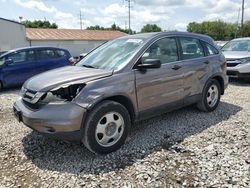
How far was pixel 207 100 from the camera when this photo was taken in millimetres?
5695

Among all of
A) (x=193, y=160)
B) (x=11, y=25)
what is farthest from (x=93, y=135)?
(x=11, y=25)

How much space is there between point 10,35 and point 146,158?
2698 cm

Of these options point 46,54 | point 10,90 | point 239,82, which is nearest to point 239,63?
point 239,82

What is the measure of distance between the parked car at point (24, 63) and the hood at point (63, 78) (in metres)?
5.74

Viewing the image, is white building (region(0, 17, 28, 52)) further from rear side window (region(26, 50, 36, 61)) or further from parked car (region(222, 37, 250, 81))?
parked car (region(222, 37, 250, 81))

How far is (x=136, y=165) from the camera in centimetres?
359

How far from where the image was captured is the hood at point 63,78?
12.1 ft

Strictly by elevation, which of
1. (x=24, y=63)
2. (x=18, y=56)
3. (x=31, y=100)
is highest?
(x=18, y=56)

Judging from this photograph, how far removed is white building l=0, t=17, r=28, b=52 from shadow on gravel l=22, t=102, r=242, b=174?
81.7 feet

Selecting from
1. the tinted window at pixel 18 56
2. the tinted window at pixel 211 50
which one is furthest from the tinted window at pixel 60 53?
the tinted window at pixel 211 50

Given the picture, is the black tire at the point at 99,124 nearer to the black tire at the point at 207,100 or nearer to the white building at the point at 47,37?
the black tire at the point at 207,100

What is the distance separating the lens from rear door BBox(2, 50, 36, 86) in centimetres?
927

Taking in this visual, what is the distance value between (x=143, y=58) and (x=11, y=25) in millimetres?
26372

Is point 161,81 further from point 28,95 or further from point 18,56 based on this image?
point 18,56
